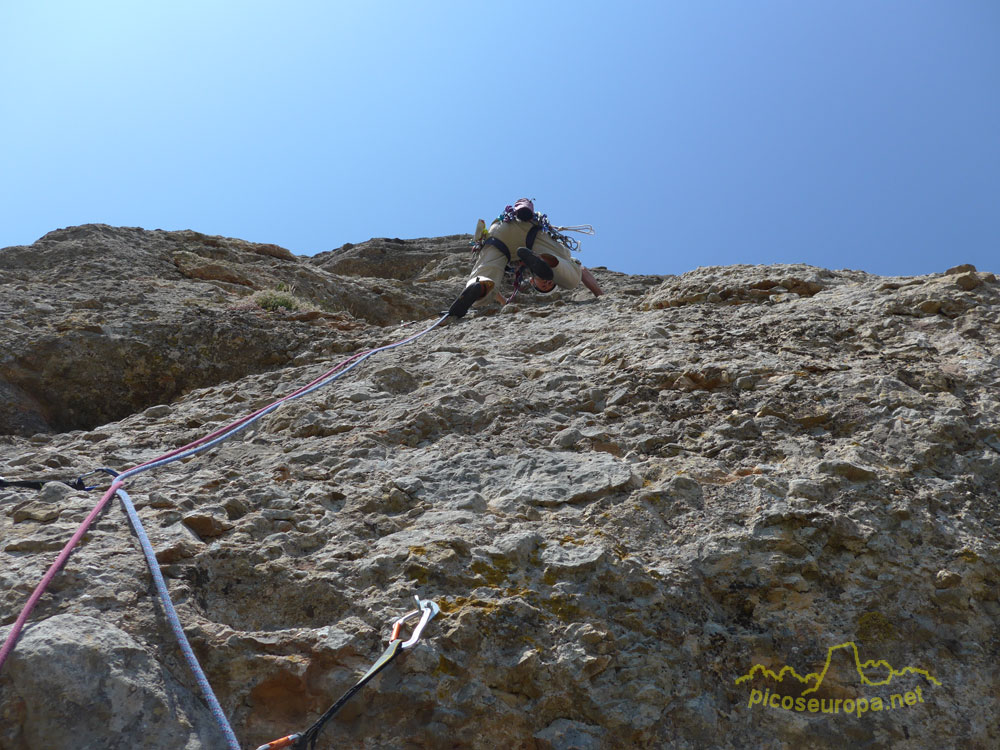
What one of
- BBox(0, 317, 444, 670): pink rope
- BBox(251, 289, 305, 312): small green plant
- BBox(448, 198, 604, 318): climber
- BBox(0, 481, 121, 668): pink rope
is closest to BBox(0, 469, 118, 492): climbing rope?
BBox(0, 317, 444, 670): pink rope

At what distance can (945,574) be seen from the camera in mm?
2584

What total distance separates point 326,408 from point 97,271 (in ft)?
11.2

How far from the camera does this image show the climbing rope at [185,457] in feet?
7.21

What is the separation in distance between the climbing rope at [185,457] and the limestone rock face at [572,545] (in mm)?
54

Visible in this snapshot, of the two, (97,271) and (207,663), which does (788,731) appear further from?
(97,271)

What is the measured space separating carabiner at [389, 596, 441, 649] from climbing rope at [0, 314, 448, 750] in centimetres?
55

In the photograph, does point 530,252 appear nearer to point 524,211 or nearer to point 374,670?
point 524,211

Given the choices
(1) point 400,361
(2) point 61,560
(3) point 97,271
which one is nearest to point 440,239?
(3) point 97,271

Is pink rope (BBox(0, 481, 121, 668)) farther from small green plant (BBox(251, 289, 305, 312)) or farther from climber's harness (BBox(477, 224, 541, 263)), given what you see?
climber's harness (BBox(477, 224, 541, 263))

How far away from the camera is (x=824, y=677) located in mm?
2418

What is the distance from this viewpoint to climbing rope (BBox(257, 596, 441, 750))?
2.19 metres

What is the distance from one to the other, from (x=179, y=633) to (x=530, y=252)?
540 cm

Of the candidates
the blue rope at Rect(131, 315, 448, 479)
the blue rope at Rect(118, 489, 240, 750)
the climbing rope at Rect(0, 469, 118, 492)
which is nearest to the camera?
the blue rope at Rect(118, 489, 240, 750)

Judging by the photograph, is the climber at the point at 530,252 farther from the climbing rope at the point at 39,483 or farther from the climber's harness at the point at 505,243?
the climbing rope at the point at 39,483
